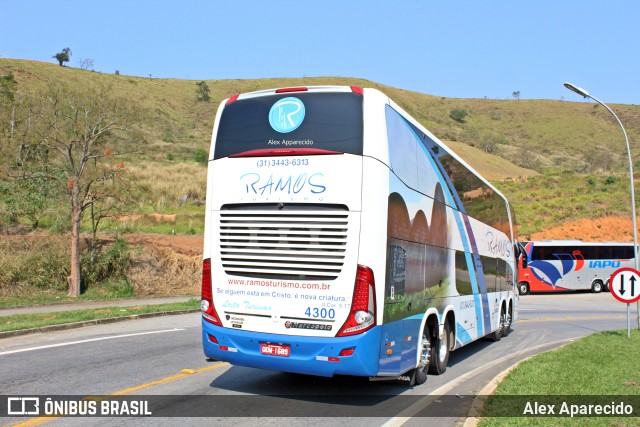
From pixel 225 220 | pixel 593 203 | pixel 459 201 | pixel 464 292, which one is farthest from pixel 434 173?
pixel 593 203

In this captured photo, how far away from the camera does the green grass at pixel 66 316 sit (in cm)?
1518

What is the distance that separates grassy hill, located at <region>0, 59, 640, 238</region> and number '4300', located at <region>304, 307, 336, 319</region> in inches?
747

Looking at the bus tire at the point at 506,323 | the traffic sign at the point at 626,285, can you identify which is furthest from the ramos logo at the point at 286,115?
the bus tire at the point at 506,323

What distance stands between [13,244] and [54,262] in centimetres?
175

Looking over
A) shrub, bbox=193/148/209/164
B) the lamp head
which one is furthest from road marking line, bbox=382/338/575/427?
shrub, bbox=193/148/209/164

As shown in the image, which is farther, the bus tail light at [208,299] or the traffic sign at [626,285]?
the traffic sign at [626,285]

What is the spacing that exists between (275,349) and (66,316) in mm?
11772

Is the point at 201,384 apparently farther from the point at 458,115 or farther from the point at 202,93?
the point at 458,115

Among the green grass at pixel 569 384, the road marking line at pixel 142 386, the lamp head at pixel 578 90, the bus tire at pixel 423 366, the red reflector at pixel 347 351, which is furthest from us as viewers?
the lamp head at pixel 578 90

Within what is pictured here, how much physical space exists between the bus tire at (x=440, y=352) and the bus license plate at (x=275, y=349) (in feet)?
12.1

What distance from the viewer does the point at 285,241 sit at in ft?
25.7

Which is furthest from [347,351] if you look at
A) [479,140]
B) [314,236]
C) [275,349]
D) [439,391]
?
[479,140]

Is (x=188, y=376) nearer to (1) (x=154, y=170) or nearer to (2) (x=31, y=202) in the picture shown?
(2) (x=31, y=202)

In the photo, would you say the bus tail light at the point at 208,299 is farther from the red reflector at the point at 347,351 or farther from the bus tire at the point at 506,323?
the bus tire at the point at 506,323
